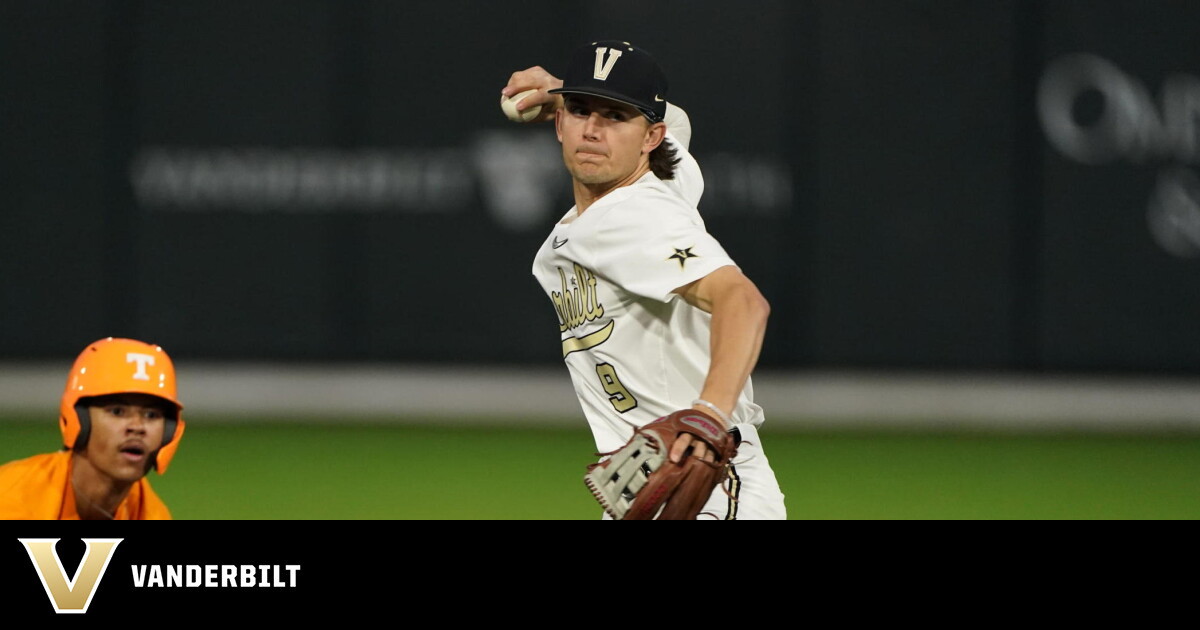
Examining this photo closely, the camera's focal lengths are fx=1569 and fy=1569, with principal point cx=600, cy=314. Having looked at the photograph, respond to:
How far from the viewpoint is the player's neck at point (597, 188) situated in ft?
14.1

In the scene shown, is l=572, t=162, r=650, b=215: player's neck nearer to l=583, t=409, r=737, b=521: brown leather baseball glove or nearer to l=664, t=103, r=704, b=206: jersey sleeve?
l=664, t=103, r=704, b=206: jersey sleeve

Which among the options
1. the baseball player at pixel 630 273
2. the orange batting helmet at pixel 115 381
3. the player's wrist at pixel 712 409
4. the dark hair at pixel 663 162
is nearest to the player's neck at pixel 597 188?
the baseball player at pixel 630 273

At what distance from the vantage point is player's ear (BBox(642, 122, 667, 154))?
4.31 m

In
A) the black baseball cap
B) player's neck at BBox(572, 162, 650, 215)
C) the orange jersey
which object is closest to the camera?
the orange jersey

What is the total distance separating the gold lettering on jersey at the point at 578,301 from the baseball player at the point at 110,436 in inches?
42.1

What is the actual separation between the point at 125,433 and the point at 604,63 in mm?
1562

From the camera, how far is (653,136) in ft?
14.2

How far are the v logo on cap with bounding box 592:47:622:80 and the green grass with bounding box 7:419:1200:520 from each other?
3794 mm

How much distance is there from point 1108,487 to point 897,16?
3986 millimetres
